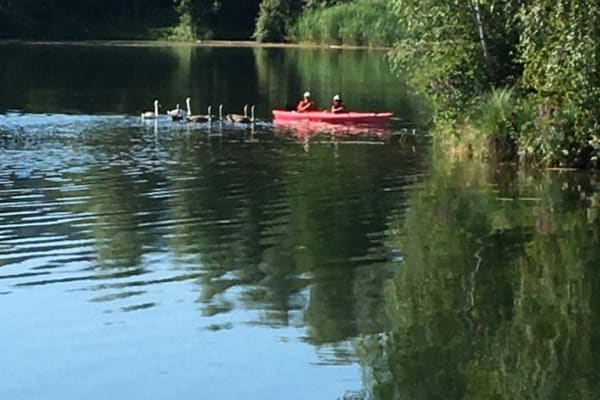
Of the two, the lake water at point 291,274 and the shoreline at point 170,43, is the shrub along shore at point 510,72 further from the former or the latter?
the shoreline at point 170,43

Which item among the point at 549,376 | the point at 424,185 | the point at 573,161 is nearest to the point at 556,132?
the point at 573,161

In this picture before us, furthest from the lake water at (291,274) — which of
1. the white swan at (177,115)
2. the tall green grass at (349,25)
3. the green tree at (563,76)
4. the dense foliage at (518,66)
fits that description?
the tall green grass at (349,25)

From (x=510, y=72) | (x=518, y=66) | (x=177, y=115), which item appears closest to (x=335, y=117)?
(x=177, y=115)

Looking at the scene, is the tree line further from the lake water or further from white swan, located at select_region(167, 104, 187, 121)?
the lake water

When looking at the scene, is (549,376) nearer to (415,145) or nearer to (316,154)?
(316,154)

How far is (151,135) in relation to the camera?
33812 millimetres

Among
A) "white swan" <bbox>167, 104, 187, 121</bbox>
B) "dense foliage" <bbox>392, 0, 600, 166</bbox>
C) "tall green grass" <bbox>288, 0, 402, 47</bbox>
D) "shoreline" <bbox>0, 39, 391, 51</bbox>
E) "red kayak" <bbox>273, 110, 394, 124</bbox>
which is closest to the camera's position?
"dense foliage" <bbox>392, 0, 600, 166</bbox>

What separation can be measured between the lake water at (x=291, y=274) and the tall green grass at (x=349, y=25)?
4781 centimetres

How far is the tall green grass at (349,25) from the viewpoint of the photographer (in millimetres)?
78000

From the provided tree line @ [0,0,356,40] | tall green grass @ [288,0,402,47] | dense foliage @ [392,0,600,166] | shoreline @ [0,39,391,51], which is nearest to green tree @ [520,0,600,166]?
dense foliage @ [392,0,600,166]

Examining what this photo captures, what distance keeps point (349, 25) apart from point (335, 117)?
4518cm

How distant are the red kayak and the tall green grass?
37.7 metres

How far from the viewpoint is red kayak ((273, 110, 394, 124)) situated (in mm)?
36312

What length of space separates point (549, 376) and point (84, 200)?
1163 centimetres
